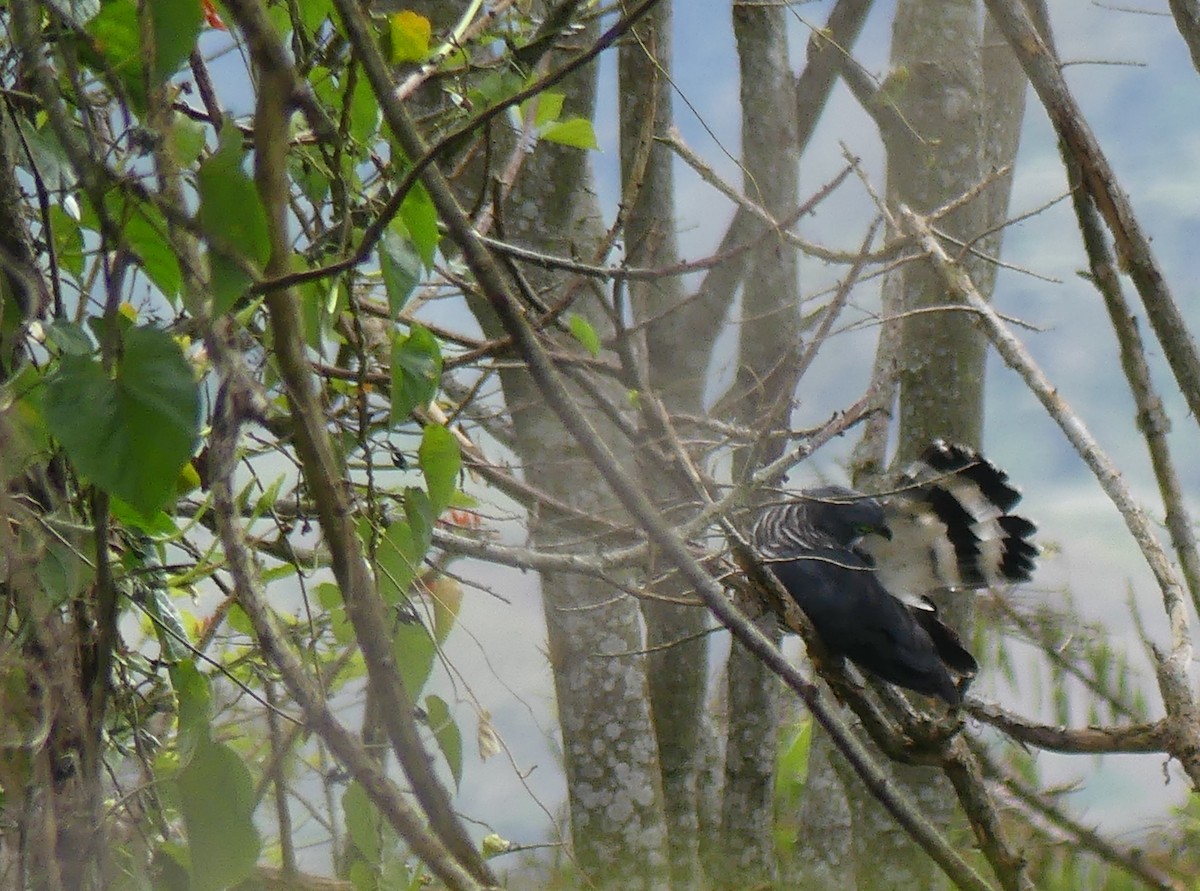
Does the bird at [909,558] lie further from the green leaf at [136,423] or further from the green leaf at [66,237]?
the green leaf at [136,423]

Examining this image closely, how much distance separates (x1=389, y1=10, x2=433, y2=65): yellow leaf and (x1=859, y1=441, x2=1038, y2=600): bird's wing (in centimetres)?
118

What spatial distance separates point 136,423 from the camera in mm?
477

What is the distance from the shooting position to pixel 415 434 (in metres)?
0.82

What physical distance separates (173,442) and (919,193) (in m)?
1.72

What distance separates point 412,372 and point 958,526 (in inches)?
54.5

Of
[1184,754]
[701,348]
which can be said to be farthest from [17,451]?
[701,348]

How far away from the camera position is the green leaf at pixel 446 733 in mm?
696

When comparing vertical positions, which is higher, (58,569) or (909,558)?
(909,558)

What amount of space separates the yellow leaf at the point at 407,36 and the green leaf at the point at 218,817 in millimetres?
445

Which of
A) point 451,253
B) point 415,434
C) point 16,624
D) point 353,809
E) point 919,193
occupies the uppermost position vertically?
point 919,193

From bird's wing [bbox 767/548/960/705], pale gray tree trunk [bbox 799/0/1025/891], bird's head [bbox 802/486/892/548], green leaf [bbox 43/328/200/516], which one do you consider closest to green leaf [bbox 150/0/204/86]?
green leaf [bbox 43/328/200/516]

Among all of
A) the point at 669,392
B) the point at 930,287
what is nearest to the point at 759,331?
the point at 669,392

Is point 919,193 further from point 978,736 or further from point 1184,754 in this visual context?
point 1184,754

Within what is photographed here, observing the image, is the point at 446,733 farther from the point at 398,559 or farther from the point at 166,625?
the point at 166,625
